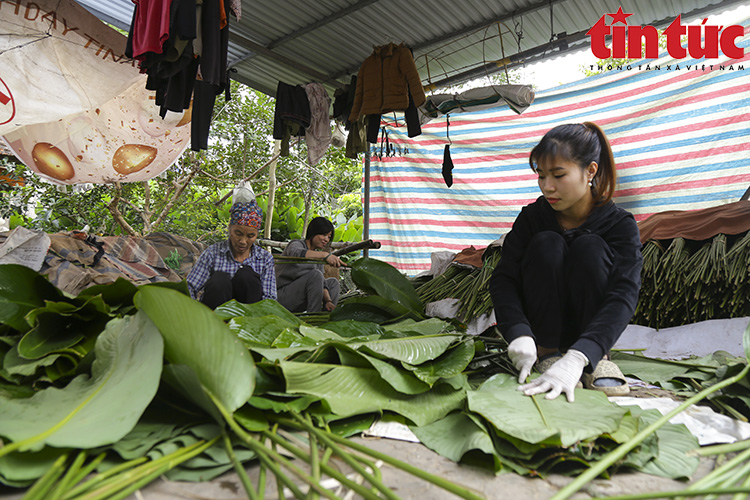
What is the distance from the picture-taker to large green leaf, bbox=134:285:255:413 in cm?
70

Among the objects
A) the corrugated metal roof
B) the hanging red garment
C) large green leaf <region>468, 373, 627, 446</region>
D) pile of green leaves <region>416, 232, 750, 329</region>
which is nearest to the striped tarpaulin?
the corrugated metal roof

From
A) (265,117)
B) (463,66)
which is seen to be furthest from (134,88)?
(265,117)

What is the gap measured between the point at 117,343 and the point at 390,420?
0.55 metres

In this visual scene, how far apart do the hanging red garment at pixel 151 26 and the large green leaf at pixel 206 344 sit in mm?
2300

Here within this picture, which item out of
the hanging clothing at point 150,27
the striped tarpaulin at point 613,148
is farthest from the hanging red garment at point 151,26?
the striped tarpaulin at point 613,148

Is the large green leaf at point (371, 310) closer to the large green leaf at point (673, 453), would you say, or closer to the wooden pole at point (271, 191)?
the large green leaf at point (673, 453)

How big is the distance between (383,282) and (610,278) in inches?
34.6

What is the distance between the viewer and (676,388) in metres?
1.28

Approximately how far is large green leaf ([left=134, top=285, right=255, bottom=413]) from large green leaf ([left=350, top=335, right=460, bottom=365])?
33 centimetres

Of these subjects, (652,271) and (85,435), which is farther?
(652,271)

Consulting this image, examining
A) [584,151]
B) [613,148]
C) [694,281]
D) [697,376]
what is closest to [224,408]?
[584,151]

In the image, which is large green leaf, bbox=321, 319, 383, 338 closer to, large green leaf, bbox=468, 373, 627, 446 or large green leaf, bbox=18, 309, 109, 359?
large green leaf, bbox=468, 373, 627, 446

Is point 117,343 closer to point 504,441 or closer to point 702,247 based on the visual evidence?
point 504,441

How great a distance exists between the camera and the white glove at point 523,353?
113 centimetres
